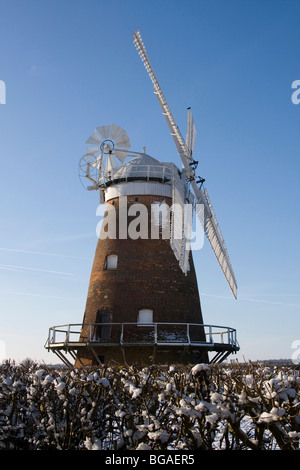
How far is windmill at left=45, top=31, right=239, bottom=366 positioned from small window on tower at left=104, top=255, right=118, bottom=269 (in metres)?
0.05

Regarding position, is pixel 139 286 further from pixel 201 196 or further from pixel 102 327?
pixel 201 196

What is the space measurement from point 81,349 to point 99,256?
4.23m

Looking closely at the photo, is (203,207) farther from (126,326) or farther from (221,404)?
(221,404)

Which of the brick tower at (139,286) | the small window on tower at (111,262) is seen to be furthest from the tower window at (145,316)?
the small window on tower at (111,262)

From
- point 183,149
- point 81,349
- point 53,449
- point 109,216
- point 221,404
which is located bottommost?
point 53,449

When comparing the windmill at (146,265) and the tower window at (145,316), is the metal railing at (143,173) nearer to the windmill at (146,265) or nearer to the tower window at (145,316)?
the windmill at (146,265)

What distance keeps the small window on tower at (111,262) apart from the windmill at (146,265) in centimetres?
5

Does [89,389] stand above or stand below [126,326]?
below

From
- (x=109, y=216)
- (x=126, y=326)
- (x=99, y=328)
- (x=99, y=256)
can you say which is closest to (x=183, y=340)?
(x=126, y=326)

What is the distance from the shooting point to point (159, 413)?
662cm

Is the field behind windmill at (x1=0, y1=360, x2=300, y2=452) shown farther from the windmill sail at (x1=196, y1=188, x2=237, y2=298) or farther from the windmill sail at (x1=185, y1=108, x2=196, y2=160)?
the windmill sail at (x1=185, y1=108, x2=196, y2=160)

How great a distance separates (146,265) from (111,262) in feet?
6.03

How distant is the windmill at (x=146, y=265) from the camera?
17.0 m

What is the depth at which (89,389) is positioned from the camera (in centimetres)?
659
